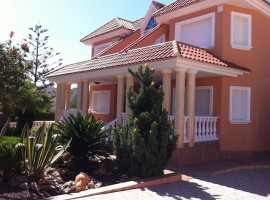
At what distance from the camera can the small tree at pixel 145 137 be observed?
346 inches

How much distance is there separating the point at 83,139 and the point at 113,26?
14.2 meters

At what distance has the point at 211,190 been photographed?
839 cm

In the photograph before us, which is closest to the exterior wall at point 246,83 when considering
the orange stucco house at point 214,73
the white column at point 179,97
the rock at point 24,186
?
the orange stucco house at point 214,73

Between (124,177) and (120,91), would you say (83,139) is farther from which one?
(120,91)

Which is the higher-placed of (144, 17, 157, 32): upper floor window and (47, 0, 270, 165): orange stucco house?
(144, 17, 157, 32): upper floor window

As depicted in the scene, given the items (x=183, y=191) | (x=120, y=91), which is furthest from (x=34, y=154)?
(x=120, y=91)

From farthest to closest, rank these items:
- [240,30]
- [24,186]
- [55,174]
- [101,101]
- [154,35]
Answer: [101,101]
[154,35]
[240,30]
[55,174]
[24,186]

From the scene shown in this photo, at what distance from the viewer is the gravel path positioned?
758 cm

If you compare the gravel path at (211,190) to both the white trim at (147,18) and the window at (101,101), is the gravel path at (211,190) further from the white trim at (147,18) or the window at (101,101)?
the white trim at (147,18)

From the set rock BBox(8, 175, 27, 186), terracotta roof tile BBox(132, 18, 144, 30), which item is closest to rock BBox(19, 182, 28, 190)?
rock BBox(8, 175, 27, 186)

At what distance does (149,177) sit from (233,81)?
22.5ft

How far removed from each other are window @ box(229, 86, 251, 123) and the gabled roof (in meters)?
9.74

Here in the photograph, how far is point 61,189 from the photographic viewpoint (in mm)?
7785

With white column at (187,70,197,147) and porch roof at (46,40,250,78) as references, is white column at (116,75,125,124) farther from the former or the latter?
white column at (187,70,197,147)
